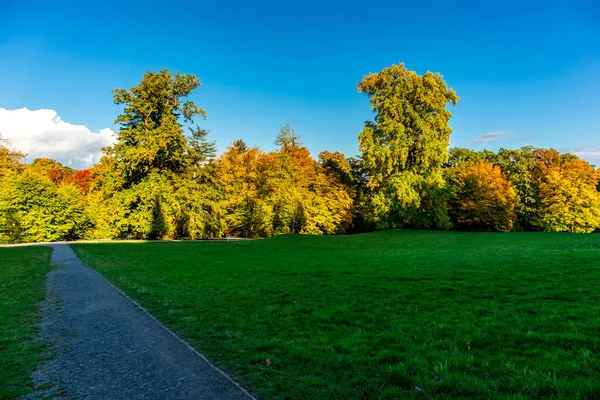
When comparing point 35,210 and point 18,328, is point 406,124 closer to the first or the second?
point 18,328

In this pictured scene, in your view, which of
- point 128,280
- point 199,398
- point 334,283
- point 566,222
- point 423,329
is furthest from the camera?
point 566,222

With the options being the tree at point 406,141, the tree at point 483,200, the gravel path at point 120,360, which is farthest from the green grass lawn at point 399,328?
the tree at point 483,200

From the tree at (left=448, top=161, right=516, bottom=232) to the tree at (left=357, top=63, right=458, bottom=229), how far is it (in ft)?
24.1

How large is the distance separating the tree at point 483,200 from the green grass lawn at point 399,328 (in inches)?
1434

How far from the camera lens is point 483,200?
47906mm

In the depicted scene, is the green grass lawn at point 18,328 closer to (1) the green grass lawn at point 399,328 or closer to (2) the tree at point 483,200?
(1) the green grass lawn at point 399,328

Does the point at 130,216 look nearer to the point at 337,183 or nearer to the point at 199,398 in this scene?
the point at 337,183

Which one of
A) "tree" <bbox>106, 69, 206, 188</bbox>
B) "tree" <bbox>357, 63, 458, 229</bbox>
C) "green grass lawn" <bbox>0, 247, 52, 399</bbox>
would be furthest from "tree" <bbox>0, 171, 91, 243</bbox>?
"tree" <bbox>357, 63, 458, 229</bbox>

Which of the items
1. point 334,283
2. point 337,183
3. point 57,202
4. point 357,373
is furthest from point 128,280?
point 337,183

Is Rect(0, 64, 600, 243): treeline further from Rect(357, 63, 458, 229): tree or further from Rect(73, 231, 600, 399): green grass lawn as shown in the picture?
Rect(73, 231, 600, 399): green grass lawn

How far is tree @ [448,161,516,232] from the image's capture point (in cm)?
4778

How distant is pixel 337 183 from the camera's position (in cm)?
5797

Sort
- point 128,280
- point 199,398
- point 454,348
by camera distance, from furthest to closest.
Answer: point 128,280 < point 454,348 < point 199,398

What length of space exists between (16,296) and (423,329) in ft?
44.0
